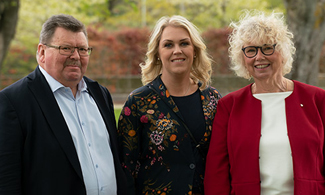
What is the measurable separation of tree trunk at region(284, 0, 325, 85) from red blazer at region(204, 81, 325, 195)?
4673 mm

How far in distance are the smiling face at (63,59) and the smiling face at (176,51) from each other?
766mm

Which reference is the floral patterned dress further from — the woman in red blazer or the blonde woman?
the woman in red blazer

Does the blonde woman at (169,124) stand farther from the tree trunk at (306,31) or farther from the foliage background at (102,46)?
the foliage background at (102,46)

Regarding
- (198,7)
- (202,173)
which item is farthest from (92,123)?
(198,7)

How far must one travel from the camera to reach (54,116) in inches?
108

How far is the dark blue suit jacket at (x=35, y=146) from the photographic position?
252 centimetres

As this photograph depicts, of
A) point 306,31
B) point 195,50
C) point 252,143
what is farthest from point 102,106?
point 306,31

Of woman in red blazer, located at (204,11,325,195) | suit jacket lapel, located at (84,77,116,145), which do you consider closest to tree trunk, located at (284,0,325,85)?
woman in red blazer, located at (204,11,325,195)

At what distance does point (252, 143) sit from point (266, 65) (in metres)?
0.65

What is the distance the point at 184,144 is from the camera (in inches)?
125

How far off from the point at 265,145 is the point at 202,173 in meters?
0.65

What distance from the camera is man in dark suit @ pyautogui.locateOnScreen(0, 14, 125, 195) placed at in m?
2.55

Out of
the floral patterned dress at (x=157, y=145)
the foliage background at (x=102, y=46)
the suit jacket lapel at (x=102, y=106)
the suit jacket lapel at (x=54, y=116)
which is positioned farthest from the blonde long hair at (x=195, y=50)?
the foliage background at (x=102, y=46)

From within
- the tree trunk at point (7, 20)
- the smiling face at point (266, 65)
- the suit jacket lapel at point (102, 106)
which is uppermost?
the tree trunk at point (7, 20)
